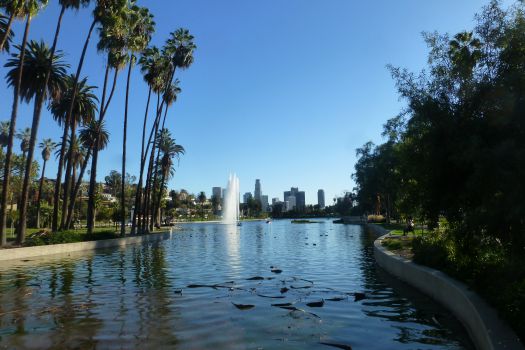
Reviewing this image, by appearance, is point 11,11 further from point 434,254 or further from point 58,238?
point 434,254

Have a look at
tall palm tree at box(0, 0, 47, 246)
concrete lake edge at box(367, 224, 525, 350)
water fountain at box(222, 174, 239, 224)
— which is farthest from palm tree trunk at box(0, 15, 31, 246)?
water fountain at box(222, 174, 239, 224)

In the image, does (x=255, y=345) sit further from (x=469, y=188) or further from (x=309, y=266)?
(x=309, y=266)

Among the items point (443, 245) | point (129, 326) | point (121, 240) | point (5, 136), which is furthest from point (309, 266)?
point (5, 136)

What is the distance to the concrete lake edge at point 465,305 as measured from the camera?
7550 millimetres

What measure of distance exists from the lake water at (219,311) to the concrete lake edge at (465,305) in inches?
13.6

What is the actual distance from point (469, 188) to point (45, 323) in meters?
10.9

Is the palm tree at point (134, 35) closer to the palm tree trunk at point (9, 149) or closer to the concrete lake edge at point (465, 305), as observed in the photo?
the palm tree trunk at point (9, 149)

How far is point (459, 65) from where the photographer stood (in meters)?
11.1

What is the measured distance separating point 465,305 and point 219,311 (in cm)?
654

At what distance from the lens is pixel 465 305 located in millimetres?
10328

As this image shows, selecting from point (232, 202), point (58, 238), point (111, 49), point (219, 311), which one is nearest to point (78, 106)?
point (111, 49)

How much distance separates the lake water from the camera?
9922mm

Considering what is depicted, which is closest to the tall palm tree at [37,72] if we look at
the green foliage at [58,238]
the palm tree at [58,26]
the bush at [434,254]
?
the palm tree at [58,26]

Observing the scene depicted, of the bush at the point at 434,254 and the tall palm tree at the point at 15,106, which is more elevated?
the tall palm tree at the point at 15,106
